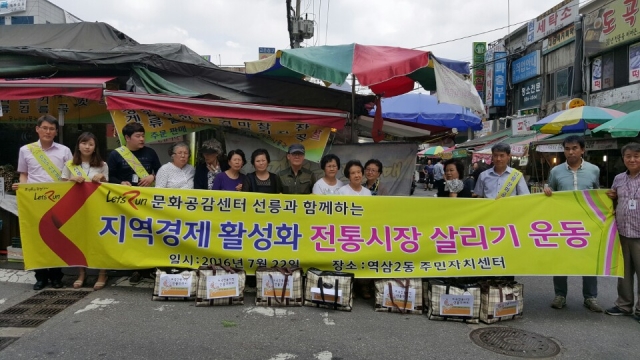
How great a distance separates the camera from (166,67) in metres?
6.61

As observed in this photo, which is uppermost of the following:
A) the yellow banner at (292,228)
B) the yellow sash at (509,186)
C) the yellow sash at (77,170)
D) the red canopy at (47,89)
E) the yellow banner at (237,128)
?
the red canopy at (47,89)

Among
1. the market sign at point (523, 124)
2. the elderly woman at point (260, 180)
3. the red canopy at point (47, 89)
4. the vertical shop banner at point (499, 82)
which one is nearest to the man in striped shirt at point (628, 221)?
the elderly woman at point (260, 180)

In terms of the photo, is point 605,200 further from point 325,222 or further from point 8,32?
point 8,32

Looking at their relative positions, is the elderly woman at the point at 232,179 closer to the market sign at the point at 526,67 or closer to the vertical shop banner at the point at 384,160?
the vertical shop banner at the point at 384,160

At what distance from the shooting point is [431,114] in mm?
9203

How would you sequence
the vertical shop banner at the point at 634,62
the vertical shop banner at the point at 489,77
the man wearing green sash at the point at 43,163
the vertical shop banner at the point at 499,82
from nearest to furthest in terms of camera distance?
the man wearing green sash at the point at 43,163 → the vertical shop banner at the point at 634,62 → the vertical shop banner at the point at 499,82 → the vertical shop banner at the point at 489,77

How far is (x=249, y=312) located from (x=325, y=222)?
120 cm

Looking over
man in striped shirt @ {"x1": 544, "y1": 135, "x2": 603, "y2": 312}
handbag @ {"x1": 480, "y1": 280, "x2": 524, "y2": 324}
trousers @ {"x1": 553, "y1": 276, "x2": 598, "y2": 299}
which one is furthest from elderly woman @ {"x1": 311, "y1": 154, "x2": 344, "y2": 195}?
trousers @ {"x1": 553, "y1": 276, "x2": 598, "y2": 299}

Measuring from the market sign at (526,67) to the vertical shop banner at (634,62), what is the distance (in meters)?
5.86

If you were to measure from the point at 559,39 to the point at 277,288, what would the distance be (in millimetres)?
18064

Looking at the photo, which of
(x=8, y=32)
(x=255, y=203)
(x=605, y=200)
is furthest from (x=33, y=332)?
(x=8, y=32)

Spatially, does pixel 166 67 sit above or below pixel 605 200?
above

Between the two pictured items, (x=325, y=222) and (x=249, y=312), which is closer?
(x=249, y=312)

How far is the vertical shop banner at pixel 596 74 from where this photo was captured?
607 inches
